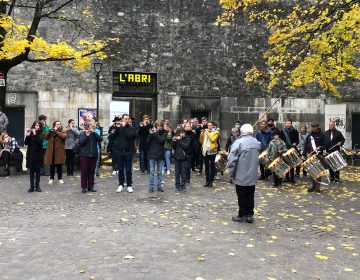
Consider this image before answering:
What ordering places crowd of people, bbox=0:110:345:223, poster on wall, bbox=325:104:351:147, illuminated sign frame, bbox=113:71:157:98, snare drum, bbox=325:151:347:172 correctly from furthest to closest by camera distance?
poster on wall, bbox=325:104:351:147 < illuminated sign frame, bbox=113:71:157:98 < snare drum, bbox=325:151:347:172 < crowd of people, bbox=0:110:345:223

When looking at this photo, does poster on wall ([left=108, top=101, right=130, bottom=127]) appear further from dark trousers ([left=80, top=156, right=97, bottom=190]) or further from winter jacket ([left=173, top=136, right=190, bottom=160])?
winter jacket ([left=173, top=136, right=190, bottom=160])

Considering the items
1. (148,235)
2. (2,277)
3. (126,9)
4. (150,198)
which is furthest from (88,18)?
(2,277)

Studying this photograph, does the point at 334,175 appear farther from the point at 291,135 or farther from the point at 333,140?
the point at 291,135

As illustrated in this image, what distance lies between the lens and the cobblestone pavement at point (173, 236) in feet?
18.0

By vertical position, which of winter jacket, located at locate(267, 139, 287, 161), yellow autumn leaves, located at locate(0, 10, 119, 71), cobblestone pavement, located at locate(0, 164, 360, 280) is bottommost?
cobblestone pavement, located at locate(0, 164, 360, 280)

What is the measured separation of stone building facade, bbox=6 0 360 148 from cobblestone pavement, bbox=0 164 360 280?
11.4 m

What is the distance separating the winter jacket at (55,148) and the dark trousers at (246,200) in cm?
615

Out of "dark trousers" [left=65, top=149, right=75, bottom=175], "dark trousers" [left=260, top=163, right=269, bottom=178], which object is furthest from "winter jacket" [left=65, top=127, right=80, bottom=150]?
"dark trousers" [left=260, top=163, right=269, bottom=178]

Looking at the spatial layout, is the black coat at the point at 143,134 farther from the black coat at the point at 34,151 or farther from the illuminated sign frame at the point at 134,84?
the illuminated sign frame at the point at 134,84

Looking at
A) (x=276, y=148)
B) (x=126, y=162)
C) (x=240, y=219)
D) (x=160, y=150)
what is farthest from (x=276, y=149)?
(x=240, y=219)

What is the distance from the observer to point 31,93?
21984 mm

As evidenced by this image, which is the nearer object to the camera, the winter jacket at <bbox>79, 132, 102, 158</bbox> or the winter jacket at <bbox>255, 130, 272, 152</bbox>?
the winter jacket at <bbox>79, 132, 102, 158</bbox>

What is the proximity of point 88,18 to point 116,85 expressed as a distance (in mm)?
3616

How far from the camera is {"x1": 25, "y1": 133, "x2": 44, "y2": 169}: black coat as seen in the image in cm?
1128
